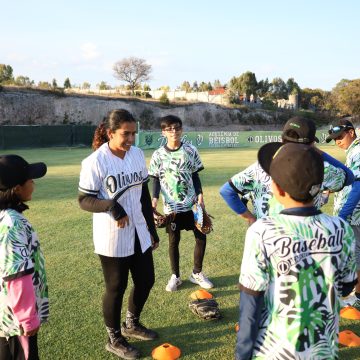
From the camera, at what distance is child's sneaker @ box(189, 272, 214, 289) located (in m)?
5.20

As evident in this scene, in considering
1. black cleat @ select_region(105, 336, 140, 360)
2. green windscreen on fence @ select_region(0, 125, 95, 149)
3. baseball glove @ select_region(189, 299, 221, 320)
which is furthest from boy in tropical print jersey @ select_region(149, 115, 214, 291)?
green windscreen on fence @ select_region(0, 125, 95, 149)

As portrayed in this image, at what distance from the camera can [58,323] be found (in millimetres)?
4277

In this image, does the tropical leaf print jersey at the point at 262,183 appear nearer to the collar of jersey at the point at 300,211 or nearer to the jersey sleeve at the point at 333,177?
the jersey sleeve at the point at 333,177

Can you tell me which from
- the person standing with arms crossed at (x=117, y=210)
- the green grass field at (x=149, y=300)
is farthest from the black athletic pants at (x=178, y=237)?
the person standing with arms crossed at (x=117, y=210)

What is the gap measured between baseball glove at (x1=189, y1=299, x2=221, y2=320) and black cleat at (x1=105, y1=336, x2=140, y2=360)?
3.05 ft

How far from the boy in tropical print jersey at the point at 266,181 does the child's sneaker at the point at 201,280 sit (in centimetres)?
184

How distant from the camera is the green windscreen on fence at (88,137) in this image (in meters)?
31.6

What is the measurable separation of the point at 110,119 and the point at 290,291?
7.22ft

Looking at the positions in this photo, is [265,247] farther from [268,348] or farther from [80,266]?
[80,266]

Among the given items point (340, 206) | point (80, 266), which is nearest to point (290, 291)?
point (340, 206)

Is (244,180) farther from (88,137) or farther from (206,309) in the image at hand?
(88,137)

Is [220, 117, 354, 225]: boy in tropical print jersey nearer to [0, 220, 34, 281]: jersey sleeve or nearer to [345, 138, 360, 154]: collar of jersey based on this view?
[345, 138, 360, 154]: collar of jersey

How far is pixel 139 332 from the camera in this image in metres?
3.96

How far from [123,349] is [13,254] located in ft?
5.47
